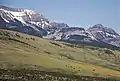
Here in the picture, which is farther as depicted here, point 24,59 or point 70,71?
point 24,59

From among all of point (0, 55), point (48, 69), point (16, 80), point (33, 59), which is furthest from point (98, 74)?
point (16, 80)

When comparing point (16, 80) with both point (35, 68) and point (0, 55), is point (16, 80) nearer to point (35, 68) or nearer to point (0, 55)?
point (35, 68)

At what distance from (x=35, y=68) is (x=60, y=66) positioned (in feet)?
57.7

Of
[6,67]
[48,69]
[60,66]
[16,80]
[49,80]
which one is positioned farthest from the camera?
[60,66]

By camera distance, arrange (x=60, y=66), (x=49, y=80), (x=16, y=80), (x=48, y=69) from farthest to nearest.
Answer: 1. (x=60, y=66)
2. (x=48, y=69)
3. (x=49, y=80)
4. (x=16, y=80)

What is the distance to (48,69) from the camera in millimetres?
148625

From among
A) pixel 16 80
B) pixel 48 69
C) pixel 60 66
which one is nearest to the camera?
pixel 16 80

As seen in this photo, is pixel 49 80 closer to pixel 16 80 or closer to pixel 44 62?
pixel 16 80

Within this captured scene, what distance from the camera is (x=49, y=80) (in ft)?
334

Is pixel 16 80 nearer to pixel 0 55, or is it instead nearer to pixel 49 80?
pixel 49 80

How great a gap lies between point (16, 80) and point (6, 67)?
47.1 meters

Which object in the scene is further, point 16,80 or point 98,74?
point 98,74

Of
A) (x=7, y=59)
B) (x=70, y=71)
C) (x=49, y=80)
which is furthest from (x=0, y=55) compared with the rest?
(x=49, y=80)

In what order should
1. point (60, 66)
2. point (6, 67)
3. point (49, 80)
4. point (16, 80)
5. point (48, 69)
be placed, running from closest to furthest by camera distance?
point (16, 80) < point (49, 80) < point (6, 67) < point (48, 69) < point (60, 66)
